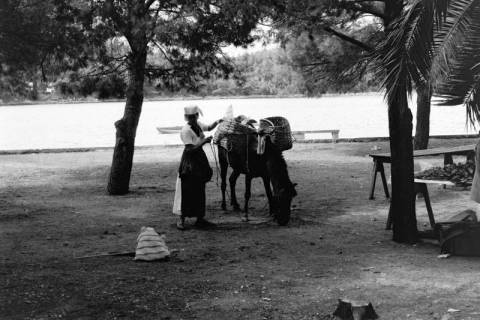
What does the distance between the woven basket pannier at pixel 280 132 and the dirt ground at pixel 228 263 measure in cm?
118

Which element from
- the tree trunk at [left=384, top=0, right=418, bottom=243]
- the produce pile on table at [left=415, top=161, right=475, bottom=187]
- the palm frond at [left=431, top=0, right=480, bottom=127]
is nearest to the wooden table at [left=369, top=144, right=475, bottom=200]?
the produce pile on table at [left=415, top=161, right=475, bottom=187]

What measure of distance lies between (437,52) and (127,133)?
28.7 feet

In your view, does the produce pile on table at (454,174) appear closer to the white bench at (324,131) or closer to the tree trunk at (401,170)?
the tree trunk at (401,170)

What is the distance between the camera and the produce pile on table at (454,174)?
1256 cm

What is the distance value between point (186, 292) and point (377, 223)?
4.40 m

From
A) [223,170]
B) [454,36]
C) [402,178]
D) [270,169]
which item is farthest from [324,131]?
[454,36]

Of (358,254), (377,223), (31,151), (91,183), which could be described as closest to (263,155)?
(377,223)

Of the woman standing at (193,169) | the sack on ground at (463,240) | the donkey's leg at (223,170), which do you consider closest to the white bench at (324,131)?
the donkey's leg at (223,170)

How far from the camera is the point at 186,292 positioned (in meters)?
6.91

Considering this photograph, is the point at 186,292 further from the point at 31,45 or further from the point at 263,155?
the point at 31,45

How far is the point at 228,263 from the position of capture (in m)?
8.14

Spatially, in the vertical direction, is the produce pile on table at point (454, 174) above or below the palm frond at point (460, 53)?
below

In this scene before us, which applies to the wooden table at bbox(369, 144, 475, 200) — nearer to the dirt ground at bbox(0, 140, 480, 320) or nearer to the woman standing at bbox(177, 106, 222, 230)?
the dirt ground at bbox(0, 140, 480, 320)

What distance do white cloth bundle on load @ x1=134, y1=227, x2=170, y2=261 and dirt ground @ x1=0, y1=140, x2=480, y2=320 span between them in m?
0.11
